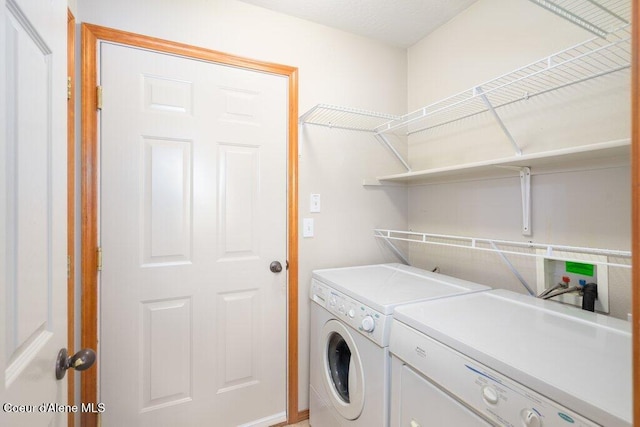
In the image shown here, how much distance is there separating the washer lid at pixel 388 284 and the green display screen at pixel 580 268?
34 centimetres

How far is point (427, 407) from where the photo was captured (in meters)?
0.93

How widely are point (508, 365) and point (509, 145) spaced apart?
46.9 inches

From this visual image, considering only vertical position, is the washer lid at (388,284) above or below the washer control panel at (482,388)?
above

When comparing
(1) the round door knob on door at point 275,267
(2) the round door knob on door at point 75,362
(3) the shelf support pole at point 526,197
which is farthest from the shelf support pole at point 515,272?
(2) the round door knob on door at point 75,362

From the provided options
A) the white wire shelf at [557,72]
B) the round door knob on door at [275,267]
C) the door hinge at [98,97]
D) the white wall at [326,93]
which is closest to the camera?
the white wire shelf at [557,72]

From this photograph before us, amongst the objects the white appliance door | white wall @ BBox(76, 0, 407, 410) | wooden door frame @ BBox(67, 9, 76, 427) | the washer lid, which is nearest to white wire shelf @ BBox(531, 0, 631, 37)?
white wall @ BBox(76, 0, 407, 410)

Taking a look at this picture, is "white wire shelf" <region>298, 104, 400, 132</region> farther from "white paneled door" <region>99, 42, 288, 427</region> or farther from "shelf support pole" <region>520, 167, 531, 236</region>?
"shelf support pole" <region>520, 167, 531, 236</region>

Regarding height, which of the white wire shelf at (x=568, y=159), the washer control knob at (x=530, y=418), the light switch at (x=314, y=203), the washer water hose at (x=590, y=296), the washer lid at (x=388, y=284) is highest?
the white wire shelf at (x=568, y=159)

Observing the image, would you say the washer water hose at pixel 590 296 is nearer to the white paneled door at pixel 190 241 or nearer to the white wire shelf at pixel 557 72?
the white wire shelf at pixel 557 72

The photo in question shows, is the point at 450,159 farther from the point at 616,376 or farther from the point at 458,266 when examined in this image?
the point at 616,376

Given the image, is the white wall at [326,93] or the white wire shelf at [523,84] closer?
the white wire shelf at [523,84]

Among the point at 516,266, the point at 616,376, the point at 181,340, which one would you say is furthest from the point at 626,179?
the point at 181,340

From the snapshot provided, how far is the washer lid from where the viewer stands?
→ 4.09 ft

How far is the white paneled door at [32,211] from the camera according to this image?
502mm
